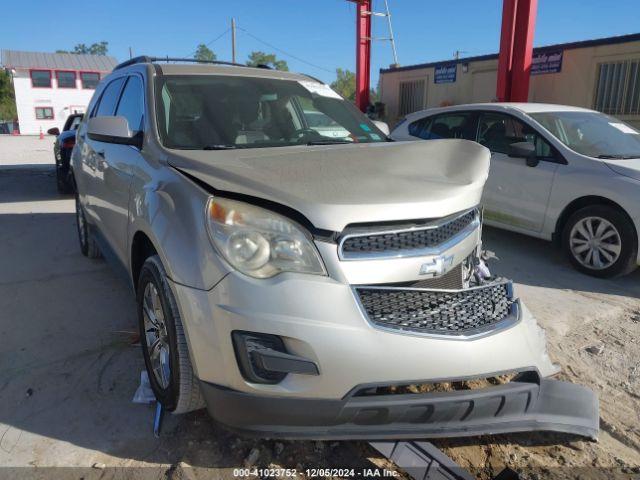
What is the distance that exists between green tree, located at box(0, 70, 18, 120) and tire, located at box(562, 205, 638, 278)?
71.0m

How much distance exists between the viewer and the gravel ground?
7.70 feet

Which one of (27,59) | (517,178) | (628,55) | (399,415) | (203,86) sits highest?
(27,59)

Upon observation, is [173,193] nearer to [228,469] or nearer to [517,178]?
[228,469]


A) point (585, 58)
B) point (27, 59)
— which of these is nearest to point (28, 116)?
point (27, 59)

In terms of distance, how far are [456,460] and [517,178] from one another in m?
3.94

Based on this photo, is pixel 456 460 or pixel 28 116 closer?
pixel 456 460

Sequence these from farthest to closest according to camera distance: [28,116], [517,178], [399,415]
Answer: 1. [28,116]
2. [517,178]
3. [399,415]

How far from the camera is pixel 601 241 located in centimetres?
488

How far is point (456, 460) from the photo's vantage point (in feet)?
7.69

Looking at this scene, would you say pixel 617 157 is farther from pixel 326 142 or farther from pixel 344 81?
pixel 344 81

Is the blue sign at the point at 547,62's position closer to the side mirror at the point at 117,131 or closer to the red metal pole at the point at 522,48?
the red metal pole at the point at 522,48

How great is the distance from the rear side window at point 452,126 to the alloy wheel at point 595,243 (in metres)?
1.77

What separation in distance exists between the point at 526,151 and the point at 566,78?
8363 millimetres

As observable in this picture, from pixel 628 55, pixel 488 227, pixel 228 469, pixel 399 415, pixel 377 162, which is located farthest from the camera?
pixel 628 55
